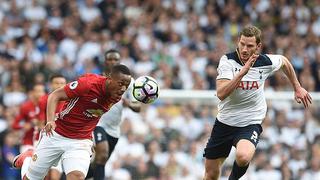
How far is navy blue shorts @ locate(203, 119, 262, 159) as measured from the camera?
10.9 meters

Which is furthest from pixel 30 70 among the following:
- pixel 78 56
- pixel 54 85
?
pixel 54 85

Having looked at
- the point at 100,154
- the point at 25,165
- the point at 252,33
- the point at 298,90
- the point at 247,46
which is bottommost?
the point at 100,154

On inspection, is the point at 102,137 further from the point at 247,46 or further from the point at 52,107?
the point at 247,46

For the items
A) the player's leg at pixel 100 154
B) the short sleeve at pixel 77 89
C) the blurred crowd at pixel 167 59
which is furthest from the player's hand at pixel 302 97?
the blurred crowd at pixel 167 59

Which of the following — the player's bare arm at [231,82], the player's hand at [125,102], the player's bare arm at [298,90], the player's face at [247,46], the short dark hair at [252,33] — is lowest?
the player's hand at [125,102]

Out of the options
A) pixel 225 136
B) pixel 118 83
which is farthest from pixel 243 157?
pixel 118 83

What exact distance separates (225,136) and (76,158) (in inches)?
75.1

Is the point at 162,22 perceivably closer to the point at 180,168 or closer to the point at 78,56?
the point at 78,56

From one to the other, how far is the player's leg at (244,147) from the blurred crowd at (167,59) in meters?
5.13

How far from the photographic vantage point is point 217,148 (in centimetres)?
1112

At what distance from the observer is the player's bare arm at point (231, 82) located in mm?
9906

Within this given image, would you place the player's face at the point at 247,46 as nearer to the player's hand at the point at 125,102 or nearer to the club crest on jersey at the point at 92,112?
the club crest on jersey at the point at 92,112

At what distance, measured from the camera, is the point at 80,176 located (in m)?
10.6

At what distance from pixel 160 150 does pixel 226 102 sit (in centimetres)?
543
